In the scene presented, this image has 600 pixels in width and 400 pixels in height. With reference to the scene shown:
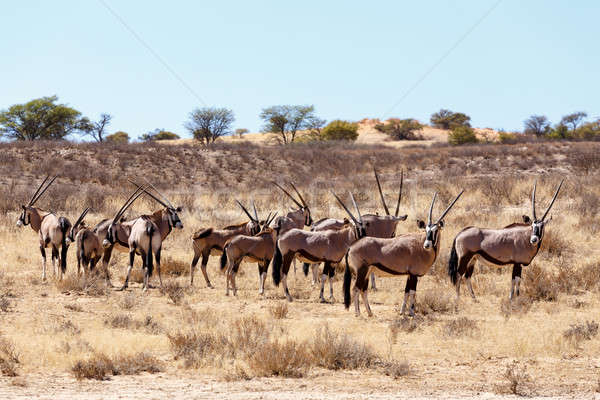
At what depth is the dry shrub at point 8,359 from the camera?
802 cm

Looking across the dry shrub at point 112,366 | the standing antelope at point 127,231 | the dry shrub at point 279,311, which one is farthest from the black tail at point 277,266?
the dry shrub at point 112,366

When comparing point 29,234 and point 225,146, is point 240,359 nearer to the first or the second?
point 29,234

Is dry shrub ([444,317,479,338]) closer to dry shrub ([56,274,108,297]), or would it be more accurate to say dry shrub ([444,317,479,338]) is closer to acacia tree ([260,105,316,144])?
dry shrub ([56,274,108,297])

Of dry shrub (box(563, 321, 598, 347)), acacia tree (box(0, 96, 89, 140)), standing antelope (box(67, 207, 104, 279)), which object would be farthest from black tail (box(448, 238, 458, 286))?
acacia tree (box(0, 96, 89, 140))

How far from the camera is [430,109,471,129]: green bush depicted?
3703 inches

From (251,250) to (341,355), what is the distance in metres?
6.24

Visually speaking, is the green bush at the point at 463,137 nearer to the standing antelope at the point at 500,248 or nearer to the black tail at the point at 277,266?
the standing antelope at the point at 500,248

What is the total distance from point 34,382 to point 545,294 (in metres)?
9.65

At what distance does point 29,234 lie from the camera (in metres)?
21.0

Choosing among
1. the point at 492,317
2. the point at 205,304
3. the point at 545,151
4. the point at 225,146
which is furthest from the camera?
the point at 225,146

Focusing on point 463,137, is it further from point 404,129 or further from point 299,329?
point 299,329

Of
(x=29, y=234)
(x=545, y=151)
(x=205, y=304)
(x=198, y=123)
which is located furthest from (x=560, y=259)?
(x=198, y=123)

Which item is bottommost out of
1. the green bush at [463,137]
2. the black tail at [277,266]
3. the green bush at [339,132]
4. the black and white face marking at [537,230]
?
the black tail at [277,266]

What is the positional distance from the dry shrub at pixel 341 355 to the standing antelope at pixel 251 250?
5.65 meters
